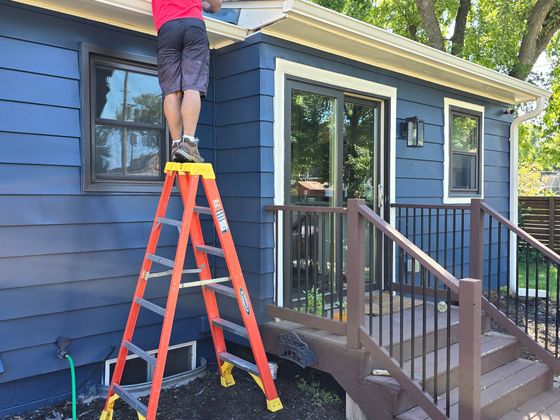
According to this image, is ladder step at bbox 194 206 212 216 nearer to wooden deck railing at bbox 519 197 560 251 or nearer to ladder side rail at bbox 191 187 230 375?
ladder side rail at bbox 191 187 230 375

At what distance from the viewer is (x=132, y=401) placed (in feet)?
7.80

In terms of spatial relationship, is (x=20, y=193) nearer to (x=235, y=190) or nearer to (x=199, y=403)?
(x=235, y=190)

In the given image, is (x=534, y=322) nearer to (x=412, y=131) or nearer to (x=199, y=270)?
(x=412, y=131)

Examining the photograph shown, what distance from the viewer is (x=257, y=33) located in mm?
3230

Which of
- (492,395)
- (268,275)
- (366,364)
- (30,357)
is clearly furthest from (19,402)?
(492,395)

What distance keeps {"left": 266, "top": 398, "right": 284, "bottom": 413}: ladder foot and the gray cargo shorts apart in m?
1.78

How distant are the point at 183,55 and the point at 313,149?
141cm

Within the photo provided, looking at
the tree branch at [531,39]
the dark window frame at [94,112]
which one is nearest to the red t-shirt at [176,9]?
the dark window frame at [94,112]

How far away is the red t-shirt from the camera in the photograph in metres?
2.53

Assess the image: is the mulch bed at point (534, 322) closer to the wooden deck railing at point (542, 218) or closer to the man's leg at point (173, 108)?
the man's leg at point (173, 108)

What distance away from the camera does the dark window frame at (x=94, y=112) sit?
9.50ft

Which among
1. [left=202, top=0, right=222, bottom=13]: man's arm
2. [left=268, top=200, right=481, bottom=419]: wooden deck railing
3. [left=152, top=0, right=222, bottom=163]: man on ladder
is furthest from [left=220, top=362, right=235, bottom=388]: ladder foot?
[left=202, top=0, right=222, bottom=13]: man's arm

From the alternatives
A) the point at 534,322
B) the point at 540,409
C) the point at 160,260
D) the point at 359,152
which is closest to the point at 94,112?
the point at 160,260

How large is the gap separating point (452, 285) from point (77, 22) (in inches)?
103
